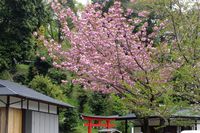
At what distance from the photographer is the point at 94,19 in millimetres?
14023

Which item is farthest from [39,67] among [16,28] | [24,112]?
[24,112]

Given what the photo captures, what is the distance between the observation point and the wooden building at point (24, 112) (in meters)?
14.8

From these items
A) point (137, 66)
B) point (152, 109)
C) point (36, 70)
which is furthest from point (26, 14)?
point (152, 109)

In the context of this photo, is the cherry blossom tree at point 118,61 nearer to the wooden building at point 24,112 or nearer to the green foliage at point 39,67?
the wooden building at point 24,112

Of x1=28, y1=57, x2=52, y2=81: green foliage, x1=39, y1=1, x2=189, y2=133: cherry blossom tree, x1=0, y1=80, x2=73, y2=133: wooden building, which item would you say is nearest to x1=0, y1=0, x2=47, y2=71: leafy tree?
x1=28, y1=57, x2=52, y2=81: green foliage

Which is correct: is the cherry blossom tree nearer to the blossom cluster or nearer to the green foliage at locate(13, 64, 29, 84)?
the blossom cluster

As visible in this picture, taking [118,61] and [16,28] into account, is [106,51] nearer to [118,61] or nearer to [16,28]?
[118,61]

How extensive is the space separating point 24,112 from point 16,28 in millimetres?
11252

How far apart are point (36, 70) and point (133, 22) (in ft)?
60.4

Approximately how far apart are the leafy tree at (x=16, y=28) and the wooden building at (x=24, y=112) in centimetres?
753

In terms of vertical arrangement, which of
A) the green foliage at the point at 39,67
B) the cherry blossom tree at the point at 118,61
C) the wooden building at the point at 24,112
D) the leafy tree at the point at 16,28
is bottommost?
the wooden building at the point at 24,112

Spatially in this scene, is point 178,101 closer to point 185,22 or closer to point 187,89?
point 187,89

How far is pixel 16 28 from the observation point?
26.4 metres

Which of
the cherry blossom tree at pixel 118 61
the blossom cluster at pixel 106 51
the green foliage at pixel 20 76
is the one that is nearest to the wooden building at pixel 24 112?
the cherry blossom tree at pixel 118 61
